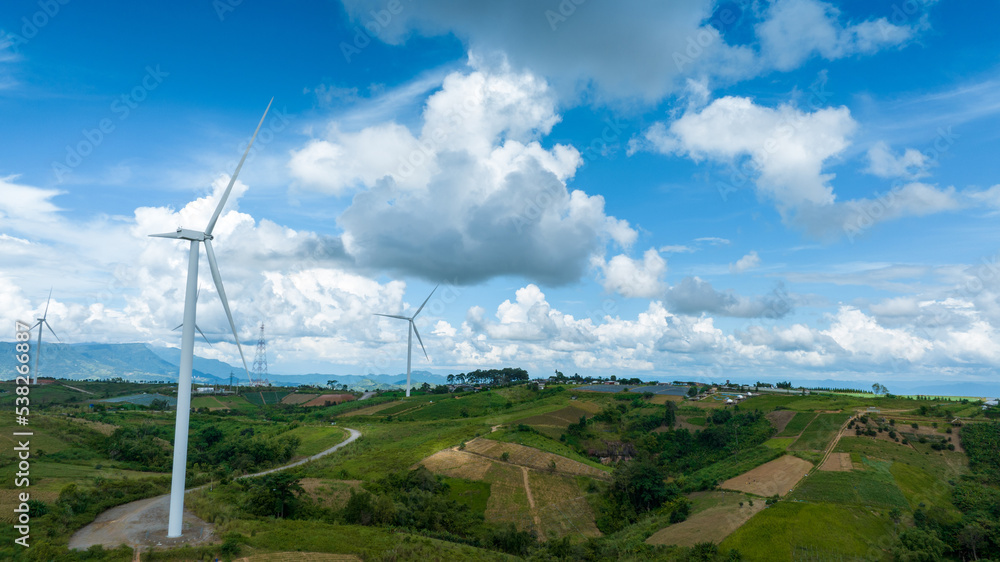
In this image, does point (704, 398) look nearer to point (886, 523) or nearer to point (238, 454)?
point (886, 523)

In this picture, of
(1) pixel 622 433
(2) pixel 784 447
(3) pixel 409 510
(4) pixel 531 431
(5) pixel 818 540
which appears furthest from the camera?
(1) pixel 622 433

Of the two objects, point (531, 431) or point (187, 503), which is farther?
point (531, 431)

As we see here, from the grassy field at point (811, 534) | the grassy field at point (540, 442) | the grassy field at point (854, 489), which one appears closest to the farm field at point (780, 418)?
the grassy field at point (854, 489)

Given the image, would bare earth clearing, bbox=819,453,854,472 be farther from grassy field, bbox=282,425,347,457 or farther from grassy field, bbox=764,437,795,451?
grassy field, bbox=282,425,347,457

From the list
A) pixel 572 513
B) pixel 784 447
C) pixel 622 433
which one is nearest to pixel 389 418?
pixel 622 433

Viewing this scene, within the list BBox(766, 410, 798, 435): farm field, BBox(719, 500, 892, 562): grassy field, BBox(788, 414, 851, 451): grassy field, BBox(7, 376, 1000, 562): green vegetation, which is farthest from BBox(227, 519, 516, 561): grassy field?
BBox(766, 410, 798, 435): farm field

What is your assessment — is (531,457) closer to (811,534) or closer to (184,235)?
(811,534)

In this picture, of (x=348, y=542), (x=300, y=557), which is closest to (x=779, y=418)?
(x=348, y=542)

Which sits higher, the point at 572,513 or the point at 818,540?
the point at 818,540
